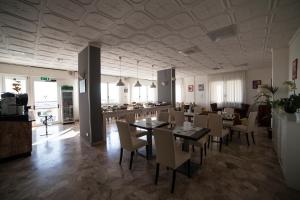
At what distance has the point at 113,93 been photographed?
9836mm

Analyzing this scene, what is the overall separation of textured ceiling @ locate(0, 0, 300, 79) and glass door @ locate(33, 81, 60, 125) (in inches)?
118

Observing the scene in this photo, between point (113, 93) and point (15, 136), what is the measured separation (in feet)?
22.1

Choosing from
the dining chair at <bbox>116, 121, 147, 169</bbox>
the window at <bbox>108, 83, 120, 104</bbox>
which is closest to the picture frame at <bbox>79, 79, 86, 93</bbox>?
the dining chair at <bbox>116, 121, 147, 169</bbox>

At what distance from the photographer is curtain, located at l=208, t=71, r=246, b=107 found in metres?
8.29

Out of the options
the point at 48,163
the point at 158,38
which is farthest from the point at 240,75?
the point at 48,163

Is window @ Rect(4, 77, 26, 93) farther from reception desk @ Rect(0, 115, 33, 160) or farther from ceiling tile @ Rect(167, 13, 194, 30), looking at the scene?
ceiling tile @ Rect(167, 13, 194, 30)

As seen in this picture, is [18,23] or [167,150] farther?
[18,23]

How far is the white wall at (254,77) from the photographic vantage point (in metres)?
7.67

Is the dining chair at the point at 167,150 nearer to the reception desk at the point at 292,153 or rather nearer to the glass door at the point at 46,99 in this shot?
the reception desk at the point at 292,153

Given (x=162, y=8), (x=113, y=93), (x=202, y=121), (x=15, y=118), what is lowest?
(x=202, y=121)

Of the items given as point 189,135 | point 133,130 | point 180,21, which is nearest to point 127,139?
point 133,130

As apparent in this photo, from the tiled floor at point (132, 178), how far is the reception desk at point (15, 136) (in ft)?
0.73

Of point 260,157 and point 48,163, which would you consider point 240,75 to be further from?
point 48,163

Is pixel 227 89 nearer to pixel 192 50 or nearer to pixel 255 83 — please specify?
pixel 255 83
